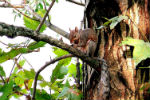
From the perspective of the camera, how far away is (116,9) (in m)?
1.08

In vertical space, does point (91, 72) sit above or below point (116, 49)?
below

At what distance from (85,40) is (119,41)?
21 centimetres

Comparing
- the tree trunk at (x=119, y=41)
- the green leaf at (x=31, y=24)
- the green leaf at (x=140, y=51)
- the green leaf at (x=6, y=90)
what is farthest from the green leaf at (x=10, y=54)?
the green leaf at (x=140, y=51)

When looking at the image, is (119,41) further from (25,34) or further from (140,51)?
(25,34)

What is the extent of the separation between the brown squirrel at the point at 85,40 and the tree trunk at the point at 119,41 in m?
0.04

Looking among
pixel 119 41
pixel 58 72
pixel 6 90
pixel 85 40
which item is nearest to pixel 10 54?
pixel 6 90

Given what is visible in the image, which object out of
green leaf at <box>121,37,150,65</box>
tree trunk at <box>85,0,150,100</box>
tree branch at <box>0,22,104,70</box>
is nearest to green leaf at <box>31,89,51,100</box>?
tree trunk at <box>85,0,150,100</box>

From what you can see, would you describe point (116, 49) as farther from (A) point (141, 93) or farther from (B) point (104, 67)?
(A) point (141, 93)

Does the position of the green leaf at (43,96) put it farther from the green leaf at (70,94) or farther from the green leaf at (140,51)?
the green leaf at (140,51)

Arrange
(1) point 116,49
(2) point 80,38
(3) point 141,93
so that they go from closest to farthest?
(3) point 141,93
(1) point 116,49
(2) point 80,38

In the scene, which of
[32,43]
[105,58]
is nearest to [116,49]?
[105,58]

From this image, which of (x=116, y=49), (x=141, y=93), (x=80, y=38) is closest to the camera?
(x=141, y=93)

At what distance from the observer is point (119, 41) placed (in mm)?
1037

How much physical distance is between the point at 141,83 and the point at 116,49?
216 mm
